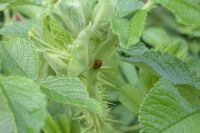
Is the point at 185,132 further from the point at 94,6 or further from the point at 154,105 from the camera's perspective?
the point at 94,6

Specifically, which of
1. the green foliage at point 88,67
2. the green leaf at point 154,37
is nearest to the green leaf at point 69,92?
the green foliage at point 88,67

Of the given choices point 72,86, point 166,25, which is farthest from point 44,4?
point 166,25

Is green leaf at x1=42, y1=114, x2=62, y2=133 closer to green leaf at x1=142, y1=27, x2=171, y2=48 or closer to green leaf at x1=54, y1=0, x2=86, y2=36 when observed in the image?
green leaf at x1=54, y1=0, x2=86, y2=36

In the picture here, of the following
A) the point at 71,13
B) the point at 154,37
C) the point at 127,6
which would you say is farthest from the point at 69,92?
the point at 154,37

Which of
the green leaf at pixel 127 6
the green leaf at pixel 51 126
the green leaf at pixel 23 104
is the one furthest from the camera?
the green leaf at pixel 51 126

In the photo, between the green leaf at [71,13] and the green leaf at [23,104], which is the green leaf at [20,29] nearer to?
the green leaf at [71,13]

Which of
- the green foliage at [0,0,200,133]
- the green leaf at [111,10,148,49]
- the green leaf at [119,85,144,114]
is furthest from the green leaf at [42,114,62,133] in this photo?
the green leaf at [111,10,148,49]

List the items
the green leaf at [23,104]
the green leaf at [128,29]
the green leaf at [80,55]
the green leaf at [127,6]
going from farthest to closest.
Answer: the green leaf at [127,6], the green leaf at [80,55], the green leaf at [128,29], the green leaf at [23,104]
